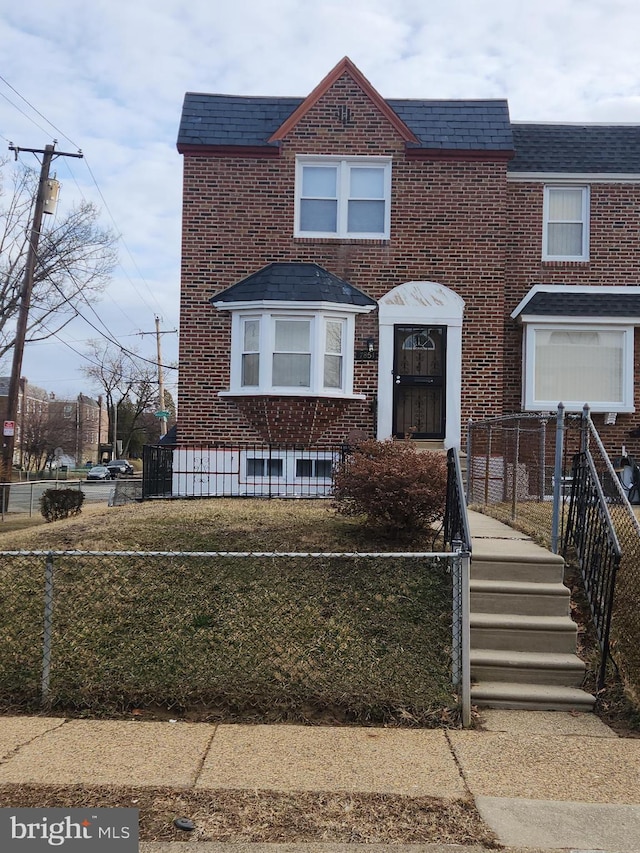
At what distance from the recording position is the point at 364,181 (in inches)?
571

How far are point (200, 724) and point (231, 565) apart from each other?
228cm

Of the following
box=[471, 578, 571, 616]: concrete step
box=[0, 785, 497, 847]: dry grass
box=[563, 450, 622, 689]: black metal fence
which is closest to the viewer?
box=[0, 785, 497, 847]: dry grass

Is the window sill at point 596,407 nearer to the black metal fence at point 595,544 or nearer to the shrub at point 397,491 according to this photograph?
the black metal fence at point 595,544

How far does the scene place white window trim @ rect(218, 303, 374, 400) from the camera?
45.0ft

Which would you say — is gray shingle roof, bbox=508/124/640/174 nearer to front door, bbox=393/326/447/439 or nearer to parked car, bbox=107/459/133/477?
front door, bbox=393/326/447/439

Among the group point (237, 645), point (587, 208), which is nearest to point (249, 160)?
point (587, 208)

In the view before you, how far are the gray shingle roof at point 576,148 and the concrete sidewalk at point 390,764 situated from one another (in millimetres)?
12040

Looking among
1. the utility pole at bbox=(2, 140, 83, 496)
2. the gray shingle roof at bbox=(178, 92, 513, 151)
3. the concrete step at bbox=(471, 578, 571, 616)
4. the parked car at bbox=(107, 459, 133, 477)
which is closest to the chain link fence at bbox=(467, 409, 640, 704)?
the concrete step at bbox=(471, 578, 571, 616)

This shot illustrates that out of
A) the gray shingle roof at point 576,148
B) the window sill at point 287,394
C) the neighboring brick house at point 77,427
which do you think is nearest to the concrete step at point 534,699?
the window sill at point 287,394

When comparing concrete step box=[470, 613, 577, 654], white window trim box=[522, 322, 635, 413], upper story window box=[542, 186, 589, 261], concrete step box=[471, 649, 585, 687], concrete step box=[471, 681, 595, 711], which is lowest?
concrete step box=[471, 681, 595, 711]

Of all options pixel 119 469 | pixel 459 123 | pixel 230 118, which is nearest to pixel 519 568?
pixel 459 123

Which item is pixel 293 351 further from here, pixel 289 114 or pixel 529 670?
pixel 529 670

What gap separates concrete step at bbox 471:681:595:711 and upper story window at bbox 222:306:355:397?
8238 millimetres

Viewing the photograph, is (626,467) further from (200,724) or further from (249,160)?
(200,724)
